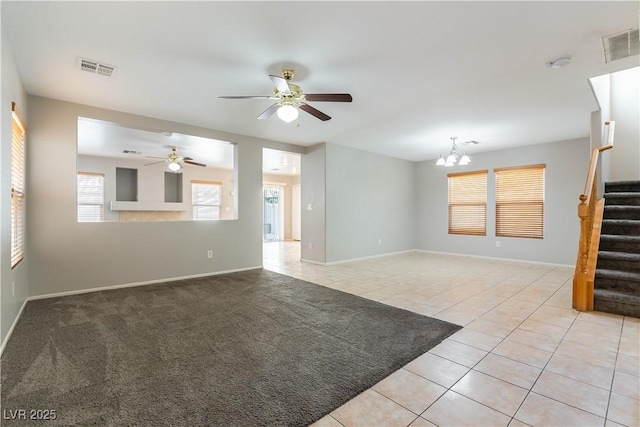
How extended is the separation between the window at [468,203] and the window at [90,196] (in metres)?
9.13

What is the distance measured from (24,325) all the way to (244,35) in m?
3.40

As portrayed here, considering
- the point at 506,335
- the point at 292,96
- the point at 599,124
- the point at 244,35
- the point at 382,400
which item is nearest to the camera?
the point at 382,400

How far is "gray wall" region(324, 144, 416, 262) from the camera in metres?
6.09

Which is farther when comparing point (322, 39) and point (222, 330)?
point (222, 330)

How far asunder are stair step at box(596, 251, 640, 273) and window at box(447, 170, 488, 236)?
322 centimetres

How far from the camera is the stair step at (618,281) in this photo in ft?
10.2

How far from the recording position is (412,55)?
2645 mm

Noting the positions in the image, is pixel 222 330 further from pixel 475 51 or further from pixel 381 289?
pixel 475 51

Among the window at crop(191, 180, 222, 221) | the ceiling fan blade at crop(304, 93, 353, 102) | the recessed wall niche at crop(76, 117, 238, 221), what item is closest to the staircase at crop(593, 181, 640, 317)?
the ceiling fan blade at crop(304, 93, 353, 102)

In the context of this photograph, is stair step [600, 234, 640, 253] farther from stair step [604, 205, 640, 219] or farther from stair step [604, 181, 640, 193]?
stair step [604, 181, 640, 193]

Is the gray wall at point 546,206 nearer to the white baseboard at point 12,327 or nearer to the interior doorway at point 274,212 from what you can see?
the interior doorway at point 274,212

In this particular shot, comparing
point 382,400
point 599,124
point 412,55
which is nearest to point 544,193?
point 599,124

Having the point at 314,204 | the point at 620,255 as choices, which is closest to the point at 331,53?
the point at 314,204

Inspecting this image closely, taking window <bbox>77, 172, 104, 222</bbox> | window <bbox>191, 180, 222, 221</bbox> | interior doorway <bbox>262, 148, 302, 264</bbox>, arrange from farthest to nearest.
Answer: interior doorway <bbox>262, 148, 302, 264</bbox> → window <bbox>191, 180, 222, 221</bbox> → window <bbox>77, 172, 104, 222</bbox>
